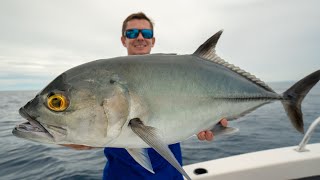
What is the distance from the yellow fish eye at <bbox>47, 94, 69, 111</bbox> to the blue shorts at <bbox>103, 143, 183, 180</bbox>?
1.15 metres

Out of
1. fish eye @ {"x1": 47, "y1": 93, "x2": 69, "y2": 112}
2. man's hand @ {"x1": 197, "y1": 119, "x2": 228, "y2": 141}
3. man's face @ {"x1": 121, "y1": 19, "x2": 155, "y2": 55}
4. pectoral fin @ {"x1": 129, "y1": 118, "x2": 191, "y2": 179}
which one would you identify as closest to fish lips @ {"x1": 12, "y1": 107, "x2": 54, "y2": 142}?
fish eye @ {"x1": 47, "y1": 93, "x2": 69, "y2": 112}

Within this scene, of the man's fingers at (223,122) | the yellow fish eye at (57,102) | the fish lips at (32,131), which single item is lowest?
the man's fingers at (223,122)

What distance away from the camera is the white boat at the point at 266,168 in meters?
3.94

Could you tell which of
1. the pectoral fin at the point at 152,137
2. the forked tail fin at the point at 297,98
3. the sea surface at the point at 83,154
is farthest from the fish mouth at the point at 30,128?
the sea surface at the point at 83,154

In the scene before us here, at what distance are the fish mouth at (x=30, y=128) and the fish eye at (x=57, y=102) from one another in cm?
13

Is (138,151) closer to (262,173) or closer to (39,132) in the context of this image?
(39,132)

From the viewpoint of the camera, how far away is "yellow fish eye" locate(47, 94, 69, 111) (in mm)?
1710

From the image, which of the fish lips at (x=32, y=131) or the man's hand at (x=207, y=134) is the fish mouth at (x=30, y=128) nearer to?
the fish lips at (x=32, y=131)

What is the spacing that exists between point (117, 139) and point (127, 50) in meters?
1.65

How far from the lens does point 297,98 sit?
101 inches

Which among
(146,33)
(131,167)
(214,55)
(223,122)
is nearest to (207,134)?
(223,122)

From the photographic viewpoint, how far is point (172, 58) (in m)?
2.14

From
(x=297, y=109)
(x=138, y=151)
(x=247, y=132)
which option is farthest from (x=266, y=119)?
(x=138, y=151)

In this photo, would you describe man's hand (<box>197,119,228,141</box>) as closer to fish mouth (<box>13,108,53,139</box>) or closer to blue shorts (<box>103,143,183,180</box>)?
blue shorts (<box>103,143,183,180</box>)
